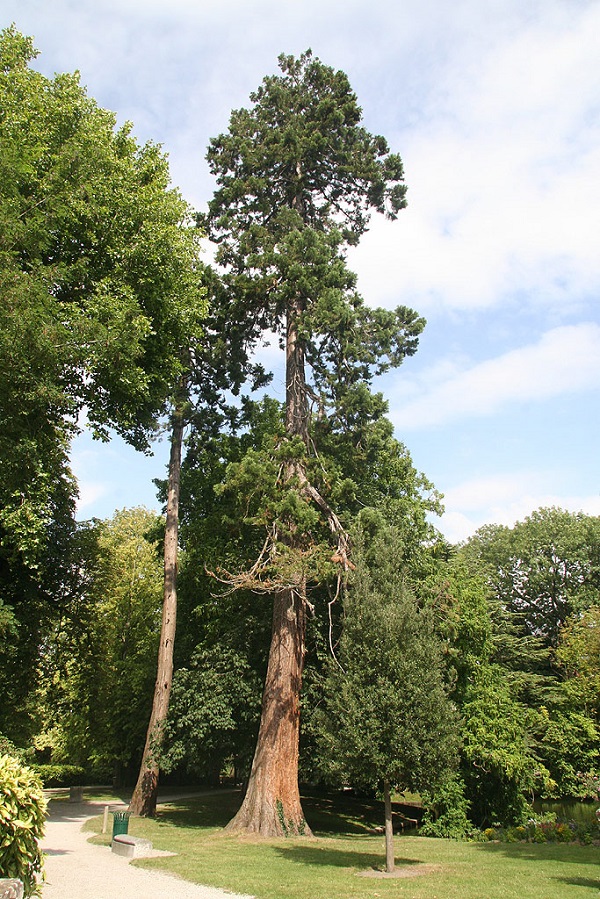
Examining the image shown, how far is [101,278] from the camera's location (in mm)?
15156

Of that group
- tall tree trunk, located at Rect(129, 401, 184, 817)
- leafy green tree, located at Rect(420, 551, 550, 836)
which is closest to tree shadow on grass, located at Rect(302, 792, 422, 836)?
leafy green tree, located at Rect(420, 551, 550, 836)

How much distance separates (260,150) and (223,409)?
844 cm

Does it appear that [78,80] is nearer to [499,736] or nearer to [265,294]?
[265,294]

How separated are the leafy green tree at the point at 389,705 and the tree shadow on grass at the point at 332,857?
1.05m

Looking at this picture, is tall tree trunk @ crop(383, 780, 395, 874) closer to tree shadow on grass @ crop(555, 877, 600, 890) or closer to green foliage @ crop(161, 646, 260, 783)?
tree shadow on grass @ crop(555, 877, 600, 890)

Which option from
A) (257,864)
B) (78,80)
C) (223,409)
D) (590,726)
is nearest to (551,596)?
(590,726)

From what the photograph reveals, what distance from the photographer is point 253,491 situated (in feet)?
52.7

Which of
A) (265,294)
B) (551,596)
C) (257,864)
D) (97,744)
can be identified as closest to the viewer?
(257,864)

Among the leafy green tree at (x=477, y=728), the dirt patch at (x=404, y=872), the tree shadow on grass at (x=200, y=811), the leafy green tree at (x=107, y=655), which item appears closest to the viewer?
the dirt patch at (x=404, y=872)

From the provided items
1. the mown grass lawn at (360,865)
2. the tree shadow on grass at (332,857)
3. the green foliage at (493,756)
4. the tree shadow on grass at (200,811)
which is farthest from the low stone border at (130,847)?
the green foliage at (493,756)

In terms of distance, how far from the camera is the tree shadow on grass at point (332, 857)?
39.1 feet

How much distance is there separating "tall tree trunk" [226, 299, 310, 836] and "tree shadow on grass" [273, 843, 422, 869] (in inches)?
43.2

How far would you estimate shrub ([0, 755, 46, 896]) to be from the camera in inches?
240

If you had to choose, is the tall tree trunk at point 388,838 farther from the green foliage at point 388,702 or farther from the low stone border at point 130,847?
the low stone border at point 130,847
